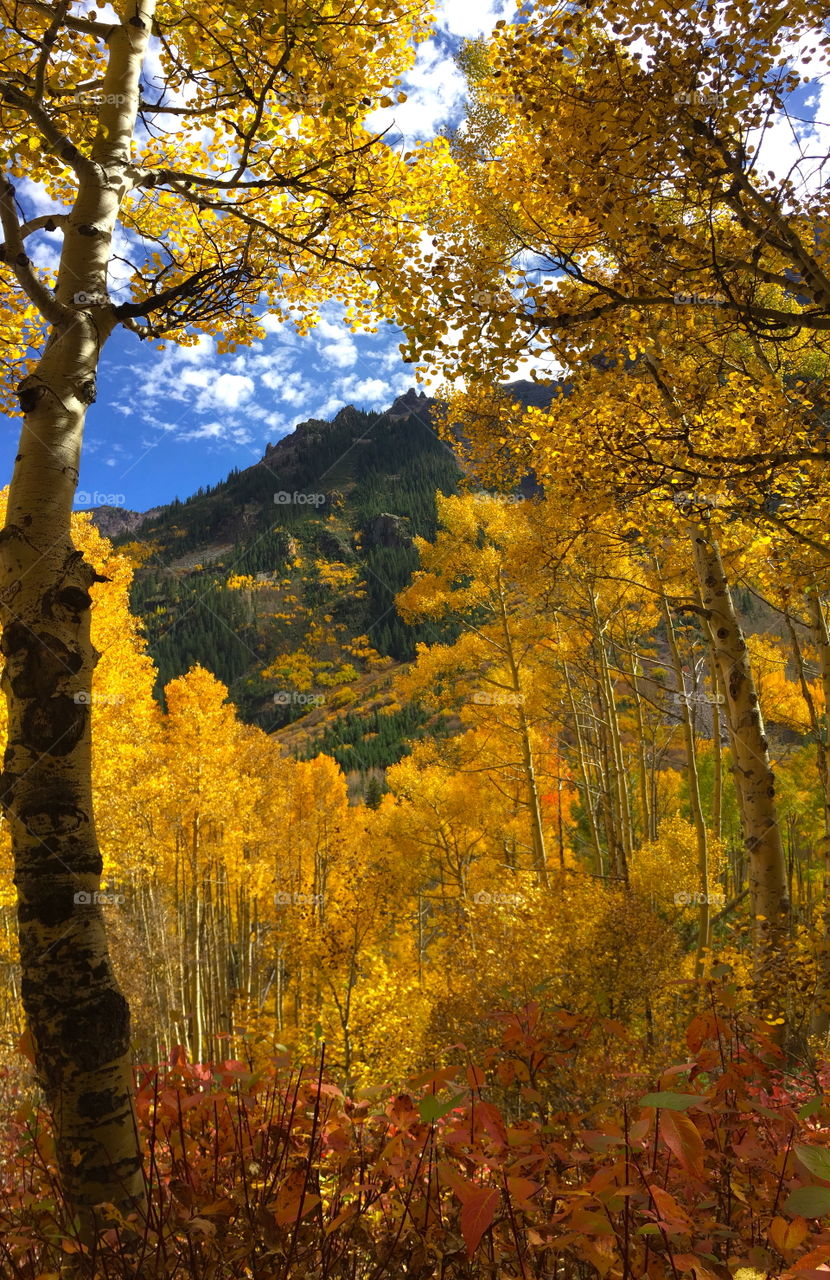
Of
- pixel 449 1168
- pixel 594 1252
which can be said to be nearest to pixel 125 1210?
pixel 449 1168

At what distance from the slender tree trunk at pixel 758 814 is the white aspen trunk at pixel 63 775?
430cm

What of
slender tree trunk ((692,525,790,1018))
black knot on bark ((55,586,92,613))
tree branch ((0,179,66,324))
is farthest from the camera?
slender tree trunk ((692,525,790,1018))

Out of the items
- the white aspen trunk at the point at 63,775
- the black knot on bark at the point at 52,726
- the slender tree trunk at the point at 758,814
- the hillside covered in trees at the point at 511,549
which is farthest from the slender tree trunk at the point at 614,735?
the black knot on bark at the point at 52,726

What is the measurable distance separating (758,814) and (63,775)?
16.4 ft

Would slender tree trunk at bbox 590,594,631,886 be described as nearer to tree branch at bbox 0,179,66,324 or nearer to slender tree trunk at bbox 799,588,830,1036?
slender tree trunk at bbox 799,588,830,1036

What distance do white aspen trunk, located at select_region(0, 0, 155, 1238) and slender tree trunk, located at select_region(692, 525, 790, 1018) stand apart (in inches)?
169

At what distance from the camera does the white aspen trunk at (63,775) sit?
1.95 metres

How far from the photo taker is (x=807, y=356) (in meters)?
6.71

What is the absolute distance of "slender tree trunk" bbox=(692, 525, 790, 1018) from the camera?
503 cm

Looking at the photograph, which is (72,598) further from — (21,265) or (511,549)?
(511,549)

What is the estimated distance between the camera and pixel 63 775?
7.11ft

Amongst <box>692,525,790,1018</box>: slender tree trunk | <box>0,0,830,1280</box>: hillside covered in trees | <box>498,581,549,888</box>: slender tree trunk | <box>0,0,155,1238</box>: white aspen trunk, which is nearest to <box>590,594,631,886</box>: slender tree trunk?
<box>0,0,830,1280</box>: hillside covered in trees

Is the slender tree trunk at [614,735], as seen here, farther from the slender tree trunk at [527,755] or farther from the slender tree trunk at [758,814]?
the slender tree trunk at [758,814]

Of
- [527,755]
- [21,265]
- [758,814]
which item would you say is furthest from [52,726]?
[527,755]
